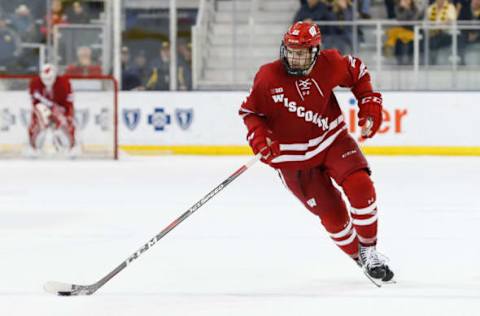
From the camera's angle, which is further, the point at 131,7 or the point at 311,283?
the point at 131,7

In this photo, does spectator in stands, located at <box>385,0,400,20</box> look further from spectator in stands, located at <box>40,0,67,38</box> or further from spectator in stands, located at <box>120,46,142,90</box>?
spectator in stands, located at <box>40,0,67,38</box>

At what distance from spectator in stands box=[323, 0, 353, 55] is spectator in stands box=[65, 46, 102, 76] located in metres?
2.45

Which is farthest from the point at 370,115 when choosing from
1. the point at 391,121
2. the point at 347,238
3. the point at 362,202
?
the point at 391,121

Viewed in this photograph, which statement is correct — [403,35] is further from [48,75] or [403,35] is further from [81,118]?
[48,75]

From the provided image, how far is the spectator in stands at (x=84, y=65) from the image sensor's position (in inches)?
497

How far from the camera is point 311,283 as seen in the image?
4.35 meters

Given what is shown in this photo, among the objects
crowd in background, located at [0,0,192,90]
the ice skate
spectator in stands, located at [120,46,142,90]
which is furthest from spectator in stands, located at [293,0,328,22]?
the ice skate

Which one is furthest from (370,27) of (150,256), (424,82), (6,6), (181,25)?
(150,256)

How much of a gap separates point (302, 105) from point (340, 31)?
845cm

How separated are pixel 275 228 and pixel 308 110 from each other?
6.30 feet

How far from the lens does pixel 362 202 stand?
4297mm

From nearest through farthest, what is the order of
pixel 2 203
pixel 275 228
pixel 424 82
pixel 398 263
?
pixel 398 263 → pixel 275 228 → pixel 2 203 → pixel 424 82

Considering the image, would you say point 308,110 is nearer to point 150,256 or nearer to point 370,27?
point 150,256

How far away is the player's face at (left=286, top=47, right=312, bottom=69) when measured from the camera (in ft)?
13.9
